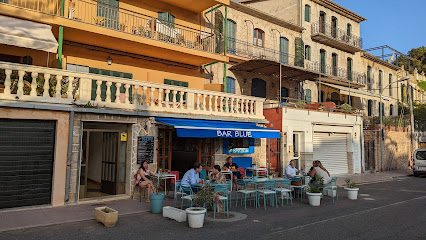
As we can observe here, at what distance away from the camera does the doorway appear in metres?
11.0

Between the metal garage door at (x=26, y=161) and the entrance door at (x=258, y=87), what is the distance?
1263 centimetres

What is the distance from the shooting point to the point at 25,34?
393 inches

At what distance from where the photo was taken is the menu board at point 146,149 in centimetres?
1075

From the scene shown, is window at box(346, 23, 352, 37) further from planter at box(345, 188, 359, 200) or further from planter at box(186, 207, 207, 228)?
planter at box(186, 207, 207, 228)

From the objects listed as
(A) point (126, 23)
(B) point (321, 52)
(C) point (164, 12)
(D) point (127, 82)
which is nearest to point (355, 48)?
(B) point (321, 52)

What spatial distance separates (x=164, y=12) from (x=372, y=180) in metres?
14.5

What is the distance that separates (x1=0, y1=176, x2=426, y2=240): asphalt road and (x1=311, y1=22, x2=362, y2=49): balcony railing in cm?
1755

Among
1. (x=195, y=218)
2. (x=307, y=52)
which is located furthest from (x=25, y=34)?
(x=307, y=52)

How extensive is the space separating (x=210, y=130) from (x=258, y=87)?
31.2 ft

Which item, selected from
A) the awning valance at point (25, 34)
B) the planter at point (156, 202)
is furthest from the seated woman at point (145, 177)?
the awning valance at point (25, 34)

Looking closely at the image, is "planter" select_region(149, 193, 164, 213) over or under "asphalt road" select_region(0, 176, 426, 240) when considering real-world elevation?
over

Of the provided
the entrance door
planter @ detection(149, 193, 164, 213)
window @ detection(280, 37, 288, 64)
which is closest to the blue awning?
planter @ detection(149, 193, 164, 213)

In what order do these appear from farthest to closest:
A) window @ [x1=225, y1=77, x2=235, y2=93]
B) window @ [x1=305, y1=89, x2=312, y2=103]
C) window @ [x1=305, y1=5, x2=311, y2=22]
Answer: window @ [x1=305, y1=5, x2=311, y2=22]
window @ [x1=305, y1=89, x2=312, y2=103]
window @ [x1=225, y1=77, x2=235, y2=93]

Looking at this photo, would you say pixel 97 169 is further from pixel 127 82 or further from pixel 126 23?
pixel 126 23
